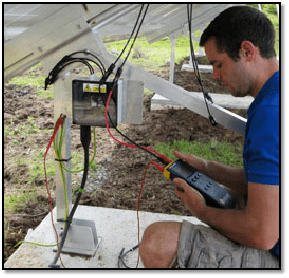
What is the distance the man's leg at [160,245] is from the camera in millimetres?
1435

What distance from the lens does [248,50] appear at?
1.41 m

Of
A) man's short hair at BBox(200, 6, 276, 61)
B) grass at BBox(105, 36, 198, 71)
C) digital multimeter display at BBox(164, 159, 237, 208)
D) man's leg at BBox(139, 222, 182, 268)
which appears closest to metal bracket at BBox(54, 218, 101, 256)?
man's leg at BBox(139, 222, 182, 268)

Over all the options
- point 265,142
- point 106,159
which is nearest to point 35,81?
point 106,159

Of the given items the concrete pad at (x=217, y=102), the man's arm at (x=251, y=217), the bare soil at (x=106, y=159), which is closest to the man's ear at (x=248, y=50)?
the man's arm at (x=251, y=217)

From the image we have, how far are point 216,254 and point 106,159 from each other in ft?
7.90

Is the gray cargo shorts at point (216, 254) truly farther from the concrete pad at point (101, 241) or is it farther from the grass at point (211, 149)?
the grass at point (211, 149)

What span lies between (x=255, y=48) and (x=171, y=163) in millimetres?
592

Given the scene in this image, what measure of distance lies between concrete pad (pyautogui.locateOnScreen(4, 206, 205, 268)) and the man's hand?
2.07 feet

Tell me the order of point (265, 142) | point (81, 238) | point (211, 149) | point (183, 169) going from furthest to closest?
point (211, 149) < point (81, 238) < point (183, 169) < point (265, 142)

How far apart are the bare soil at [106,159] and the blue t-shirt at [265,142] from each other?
1679mm

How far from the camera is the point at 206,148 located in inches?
156

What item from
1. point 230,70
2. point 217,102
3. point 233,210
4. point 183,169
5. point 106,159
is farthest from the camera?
point 217,102

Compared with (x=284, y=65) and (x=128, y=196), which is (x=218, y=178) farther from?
(x=128, y=196)

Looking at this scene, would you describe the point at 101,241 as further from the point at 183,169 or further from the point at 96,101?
the point at 96,101
